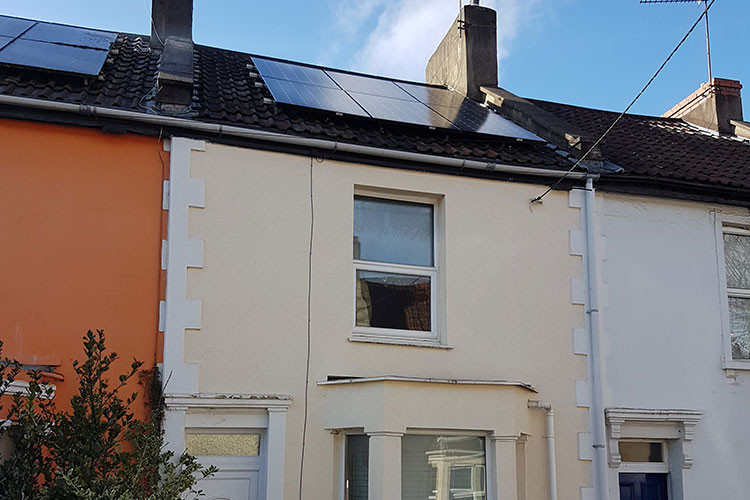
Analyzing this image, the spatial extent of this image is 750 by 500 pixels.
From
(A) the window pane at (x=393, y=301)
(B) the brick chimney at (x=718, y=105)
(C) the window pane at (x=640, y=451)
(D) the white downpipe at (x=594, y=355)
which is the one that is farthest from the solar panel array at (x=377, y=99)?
(B) the brick chimney at (x=718, y=105)

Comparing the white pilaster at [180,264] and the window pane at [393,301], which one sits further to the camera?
the window pane at [393,301]

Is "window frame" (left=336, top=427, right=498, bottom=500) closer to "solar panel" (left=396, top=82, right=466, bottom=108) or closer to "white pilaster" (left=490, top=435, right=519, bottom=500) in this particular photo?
"white pilaster" (left=490, top=435, right=519, bottom=500)

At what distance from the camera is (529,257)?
9.95m

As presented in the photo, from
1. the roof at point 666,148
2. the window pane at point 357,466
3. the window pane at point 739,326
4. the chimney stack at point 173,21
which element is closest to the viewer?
the window pane at point 357,466

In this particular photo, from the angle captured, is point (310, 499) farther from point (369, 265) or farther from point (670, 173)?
point (670, 173)

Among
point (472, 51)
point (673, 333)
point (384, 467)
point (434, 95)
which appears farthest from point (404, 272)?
point (472, 51)

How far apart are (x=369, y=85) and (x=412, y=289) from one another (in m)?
3.60

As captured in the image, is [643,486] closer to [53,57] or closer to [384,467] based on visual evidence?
[384,467]

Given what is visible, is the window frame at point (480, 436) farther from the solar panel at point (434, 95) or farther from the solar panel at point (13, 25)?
the solar panel at point (13, 25)

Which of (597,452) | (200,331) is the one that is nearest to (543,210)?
(597,452)

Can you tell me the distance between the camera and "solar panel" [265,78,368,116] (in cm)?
988

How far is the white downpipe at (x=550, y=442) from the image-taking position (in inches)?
364

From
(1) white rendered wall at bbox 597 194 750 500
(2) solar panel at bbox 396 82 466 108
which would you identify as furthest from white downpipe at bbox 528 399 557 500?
(2) solar panel at bbox 396 82 466 108

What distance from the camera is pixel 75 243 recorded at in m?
8.30
